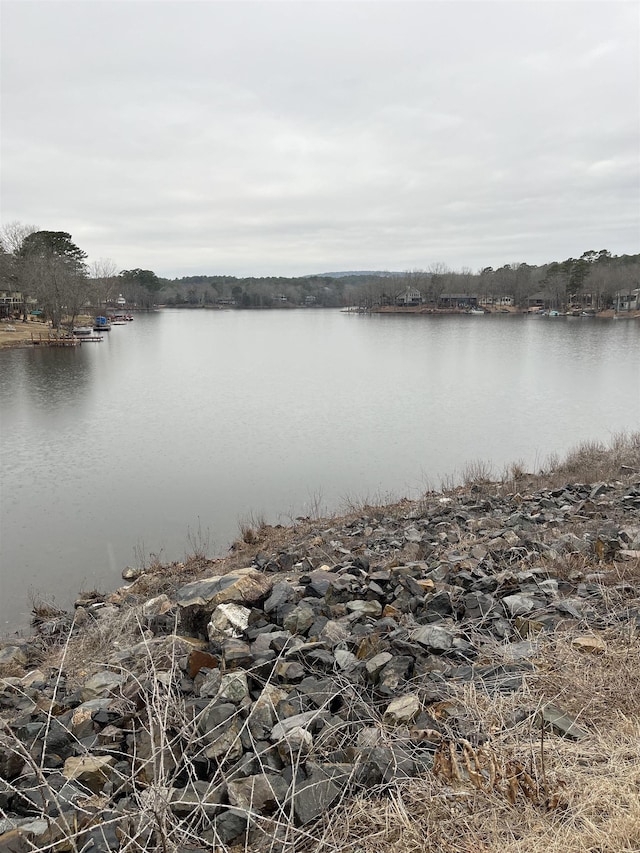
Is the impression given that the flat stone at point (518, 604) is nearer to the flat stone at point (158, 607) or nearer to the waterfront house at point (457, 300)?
the flat stone at point (158, 607)

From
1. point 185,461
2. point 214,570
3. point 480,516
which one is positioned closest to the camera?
point 214,570

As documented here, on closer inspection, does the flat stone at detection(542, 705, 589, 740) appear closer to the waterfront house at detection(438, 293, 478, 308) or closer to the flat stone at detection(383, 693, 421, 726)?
the flat stone at detection(383, 693, 421, 726)

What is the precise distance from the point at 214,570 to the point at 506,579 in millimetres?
4886

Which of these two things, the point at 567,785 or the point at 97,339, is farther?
the point at 97,339

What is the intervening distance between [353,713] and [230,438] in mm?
15275

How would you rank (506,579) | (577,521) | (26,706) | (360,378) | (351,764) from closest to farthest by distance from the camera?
1. (351,764)
2. (26,706)
3. (506,579)
4. (577,521)
5. (360,378)

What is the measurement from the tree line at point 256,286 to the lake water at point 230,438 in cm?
2918

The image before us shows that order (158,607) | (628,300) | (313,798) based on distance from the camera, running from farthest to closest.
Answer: (628,300)
(158,607)
(313,798)

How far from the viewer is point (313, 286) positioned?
199m

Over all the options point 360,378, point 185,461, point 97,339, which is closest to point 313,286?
point 97,339

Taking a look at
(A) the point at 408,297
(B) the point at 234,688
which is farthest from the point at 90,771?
(A) the point at 408,297

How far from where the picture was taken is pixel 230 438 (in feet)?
61.0

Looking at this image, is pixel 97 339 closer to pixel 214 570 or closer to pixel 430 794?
pixel 214 570

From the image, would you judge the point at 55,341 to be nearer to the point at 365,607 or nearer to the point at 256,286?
the point at 365,607
